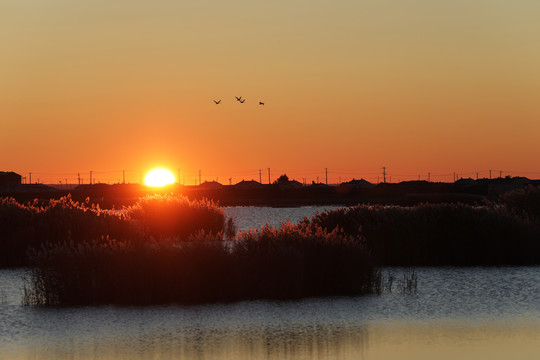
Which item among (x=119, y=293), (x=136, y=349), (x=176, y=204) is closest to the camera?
(x=136, y=349)

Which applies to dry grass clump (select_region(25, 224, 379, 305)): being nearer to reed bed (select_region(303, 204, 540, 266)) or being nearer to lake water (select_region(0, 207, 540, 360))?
lake water (select_region(0, 207, 540, 360))

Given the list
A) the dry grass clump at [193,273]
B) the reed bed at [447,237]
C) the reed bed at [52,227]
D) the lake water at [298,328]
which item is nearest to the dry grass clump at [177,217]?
the reed bed at [52,227]

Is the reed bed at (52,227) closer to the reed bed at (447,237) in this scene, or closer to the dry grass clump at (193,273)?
the reed bed at (447,237)

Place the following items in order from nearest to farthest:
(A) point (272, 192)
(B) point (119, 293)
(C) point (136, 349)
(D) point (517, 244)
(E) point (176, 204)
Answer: (C) point (136, 349)
(B) point (119, 293)
(D) point (517, 244)
(E) point (176, 204)
(A) point (272, 192)

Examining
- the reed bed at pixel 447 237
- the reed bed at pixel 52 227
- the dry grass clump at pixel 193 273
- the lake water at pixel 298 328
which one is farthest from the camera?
the reed bed at pixel 52 227

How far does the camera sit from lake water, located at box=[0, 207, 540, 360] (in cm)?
1855

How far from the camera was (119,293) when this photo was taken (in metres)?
25.7

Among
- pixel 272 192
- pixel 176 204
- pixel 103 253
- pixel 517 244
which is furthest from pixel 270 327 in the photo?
pixel 272 192

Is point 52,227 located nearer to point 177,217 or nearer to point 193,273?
point 177,217

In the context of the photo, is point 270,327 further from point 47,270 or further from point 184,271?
point 47,270

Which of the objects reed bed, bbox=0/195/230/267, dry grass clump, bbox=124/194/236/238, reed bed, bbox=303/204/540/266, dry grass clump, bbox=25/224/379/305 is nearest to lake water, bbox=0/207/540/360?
dry grass clump, bbox=25/224/379/305

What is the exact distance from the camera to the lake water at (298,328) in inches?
730

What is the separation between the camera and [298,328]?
21188 mm

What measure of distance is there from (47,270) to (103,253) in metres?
1.73
